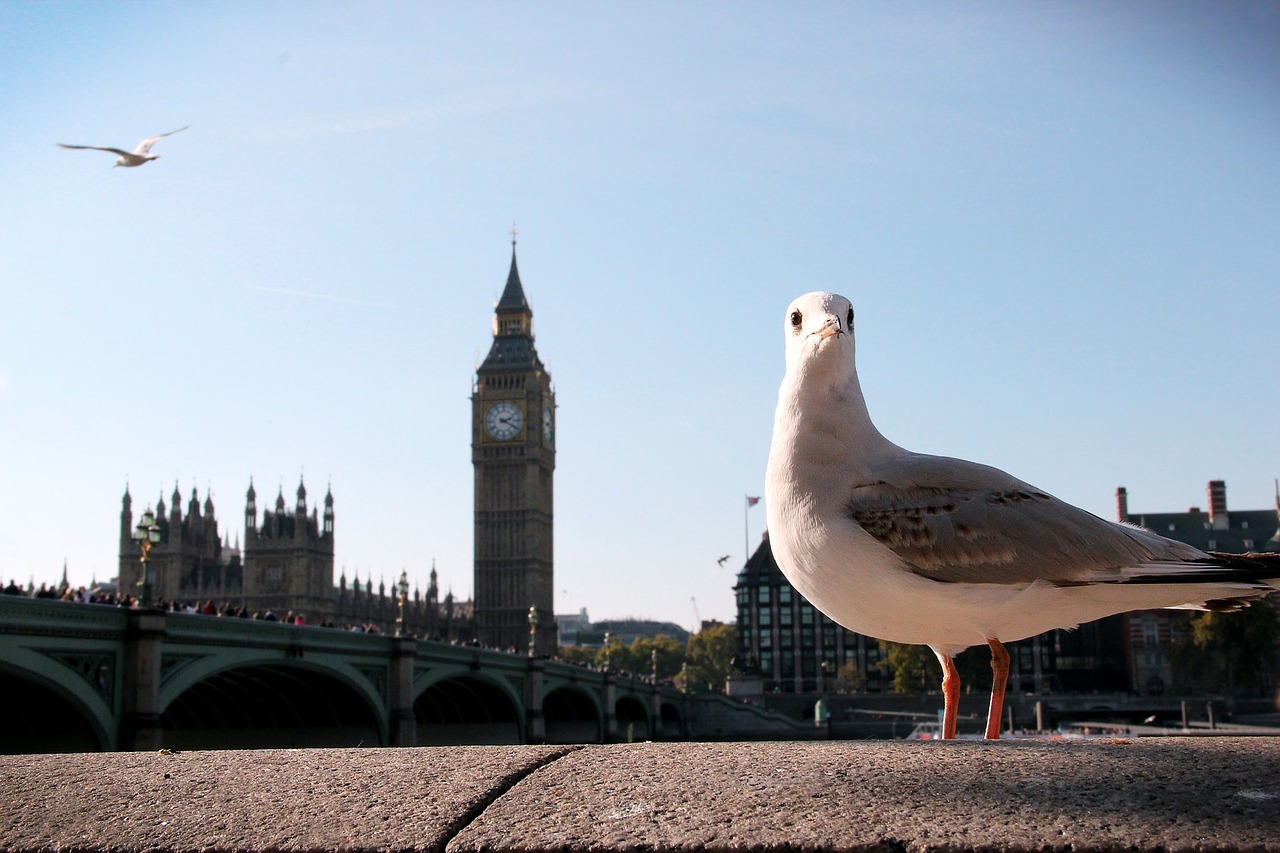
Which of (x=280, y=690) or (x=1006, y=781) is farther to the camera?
(x=280, y=690)

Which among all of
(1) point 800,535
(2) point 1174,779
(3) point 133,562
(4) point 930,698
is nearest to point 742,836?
(2) point 1174,779

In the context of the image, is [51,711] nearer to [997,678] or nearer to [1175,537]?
[997,678]

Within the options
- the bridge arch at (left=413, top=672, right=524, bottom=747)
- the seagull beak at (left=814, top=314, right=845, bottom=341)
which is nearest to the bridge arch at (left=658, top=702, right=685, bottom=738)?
the bridge arch at (left=413, top=672, right=524, bottom=747)

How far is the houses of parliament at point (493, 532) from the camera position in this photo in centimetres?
10488

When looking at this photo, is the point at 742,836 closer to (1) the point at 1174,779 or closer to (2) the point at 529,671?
(1) the point at 1174,779

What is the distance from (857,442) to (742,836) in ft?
5.92

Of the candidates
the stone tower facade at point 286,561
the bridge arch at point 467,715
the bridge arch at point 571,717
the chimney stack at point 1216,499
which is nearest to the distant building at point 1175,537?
the chimney stack at point 1216,499

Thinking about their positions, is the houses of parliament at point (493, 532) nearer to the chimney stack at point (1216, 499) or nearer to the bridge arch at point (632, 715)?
the bridge arch at point (632, 715)

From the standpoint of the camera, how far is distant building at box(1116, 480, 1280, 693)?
89812 millimetres

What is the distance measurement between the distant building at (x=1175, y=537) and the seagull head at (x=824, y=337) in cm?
8991

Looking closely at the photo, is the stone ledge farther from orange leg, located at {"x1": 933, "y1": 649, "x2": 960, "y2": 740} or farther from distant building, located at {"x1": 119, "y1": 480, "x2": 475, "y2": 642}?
distant building, located at {"x1": 119, "y1": 480, "x2": 475, "y2": 642}

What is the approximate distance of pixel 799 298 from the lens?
4.37 m

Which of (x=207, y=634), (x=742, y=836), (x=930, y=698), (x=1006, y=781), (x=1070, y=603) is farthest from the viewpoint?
(x=930, y=698)

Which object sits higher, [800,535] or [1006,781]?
[800,535]
